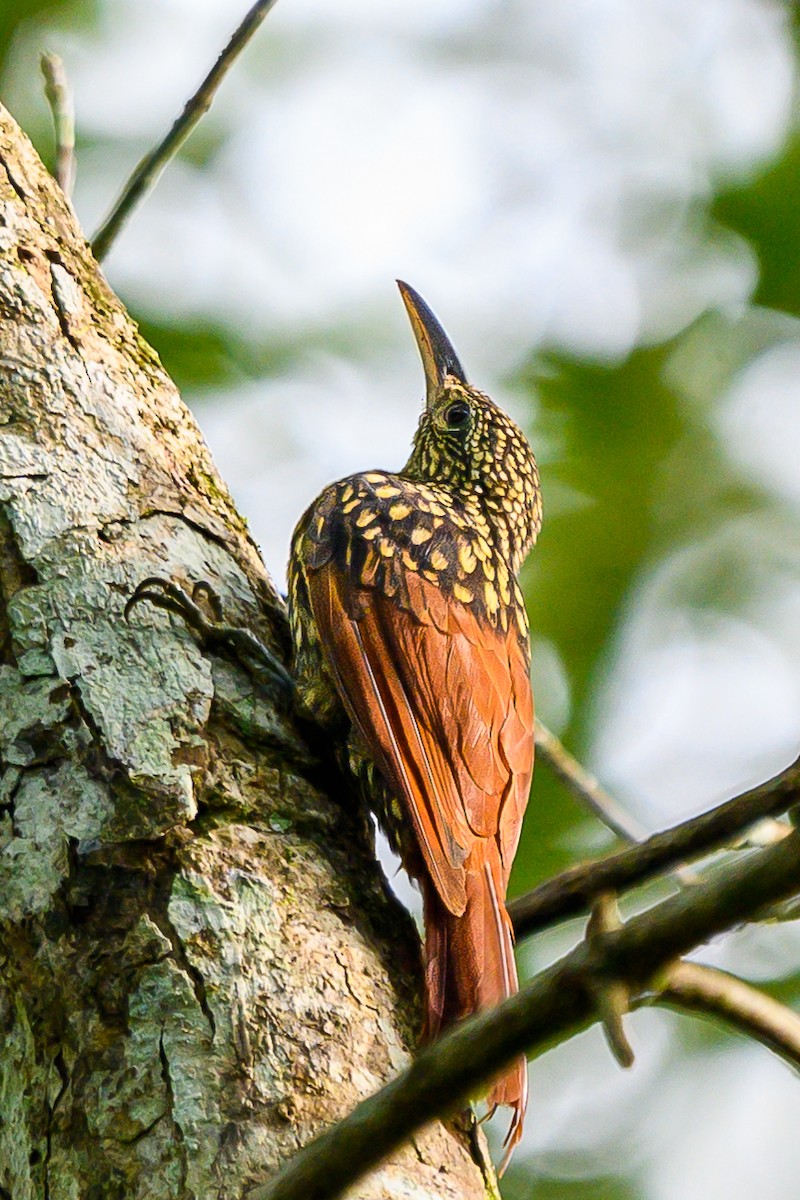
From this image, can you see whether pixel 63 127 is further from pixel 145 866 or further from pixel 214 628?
pixel 145 866

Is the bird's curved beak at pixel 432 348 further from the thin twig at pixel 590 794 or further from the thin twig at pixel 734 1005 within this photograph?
the thin twig at pixel 734 1005

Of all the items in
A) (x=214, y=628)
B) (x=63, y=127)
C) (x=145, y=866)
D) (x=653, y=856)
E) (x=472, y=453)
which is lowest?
(x=653, y=856)

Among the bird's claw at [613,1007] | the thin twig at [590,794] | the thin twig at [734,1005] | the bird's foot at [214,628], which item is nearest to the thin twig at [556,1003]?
the bird's claw at [613,1007]

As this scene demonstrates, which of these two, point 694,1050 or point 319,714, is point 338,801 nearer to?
point 319,714

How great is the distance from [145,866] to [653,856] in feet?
2.73

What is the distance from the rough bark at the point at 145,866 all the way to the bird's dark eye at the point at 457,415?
1.35 meters

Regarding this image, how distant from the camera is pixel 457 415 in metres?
4.07

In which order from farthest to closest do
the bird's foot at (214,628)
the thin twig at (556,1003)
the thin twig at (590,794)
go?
the thin twig at (590,794)
the bird's foot at (214,628)
the thin twig at (556,1003)

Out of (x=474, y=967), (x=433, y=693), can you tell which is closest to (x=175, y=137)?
(x=433, y=693)

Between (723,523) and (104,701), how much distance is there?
4.84m

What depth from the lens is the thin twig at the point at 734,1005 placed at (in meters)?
1.37

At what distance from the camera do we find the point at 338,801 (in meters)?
2.51

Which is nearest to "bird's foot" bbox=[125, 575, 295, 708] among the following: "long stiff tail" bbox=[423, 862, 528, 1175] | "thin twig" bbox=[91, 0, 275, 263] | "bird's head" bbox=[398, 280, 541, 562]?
"long stiff tail" bbox=[423, 862, 528, 1175]

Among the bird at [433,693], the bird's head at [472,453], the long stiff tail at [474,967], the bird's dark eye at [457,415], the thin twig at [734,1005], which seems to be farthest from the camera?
the bird's dark eye at [457,415]
